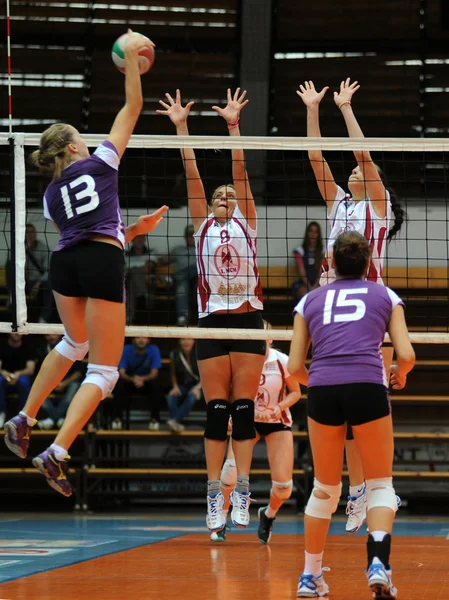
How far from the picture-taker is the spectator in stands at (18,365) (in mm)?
12531

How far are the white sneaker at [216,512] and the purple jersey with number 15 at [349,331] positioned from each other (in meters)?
2.59

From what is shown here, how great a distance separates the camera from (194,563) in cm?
630

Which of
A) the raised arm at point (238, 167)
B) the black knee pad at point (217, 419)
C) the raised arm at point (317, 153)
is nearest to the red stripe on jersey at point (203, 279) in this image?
the raised arm at point (238, 167)

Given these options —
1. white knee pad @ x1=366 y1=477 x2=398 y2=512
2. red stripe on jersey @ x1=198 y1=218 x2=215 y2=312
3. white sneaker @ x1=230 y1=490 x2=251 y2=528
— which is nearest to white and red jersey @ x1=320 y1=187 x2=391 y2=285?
red stripe on jersey @ x1=198 y1=218 x2=215 y2=312

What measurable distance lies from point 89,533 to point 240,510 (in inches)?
101

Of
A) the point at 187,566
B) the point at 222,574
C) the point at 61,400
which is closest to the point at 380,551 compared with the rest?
the point at 222,574

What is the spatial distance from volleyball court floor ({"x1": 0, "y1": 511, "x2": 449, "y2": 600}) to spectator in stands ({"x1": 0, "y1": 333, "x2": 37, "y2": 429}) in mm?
3238

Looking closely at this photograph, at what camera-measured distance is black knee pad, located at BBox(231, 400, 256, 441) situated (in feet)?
23.7

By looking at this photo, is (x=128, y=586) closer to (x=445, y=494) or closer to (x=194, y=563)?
(x=194, y=563)

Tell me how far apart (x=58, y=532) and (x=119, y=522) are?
1453mm

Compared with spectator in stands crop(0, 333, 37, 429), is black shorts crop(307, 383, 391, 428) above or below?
above

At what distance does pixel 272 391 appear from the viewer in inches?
344

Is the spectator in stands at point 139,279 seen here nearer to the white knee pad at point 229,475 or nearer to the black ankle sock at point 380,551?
the white knee pad at point 229,475

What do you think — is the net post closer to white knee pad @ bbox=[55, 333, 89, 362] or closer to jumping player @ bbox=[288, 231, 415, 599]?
white knee pad @ bbox=[55, 333, 89, 362]
